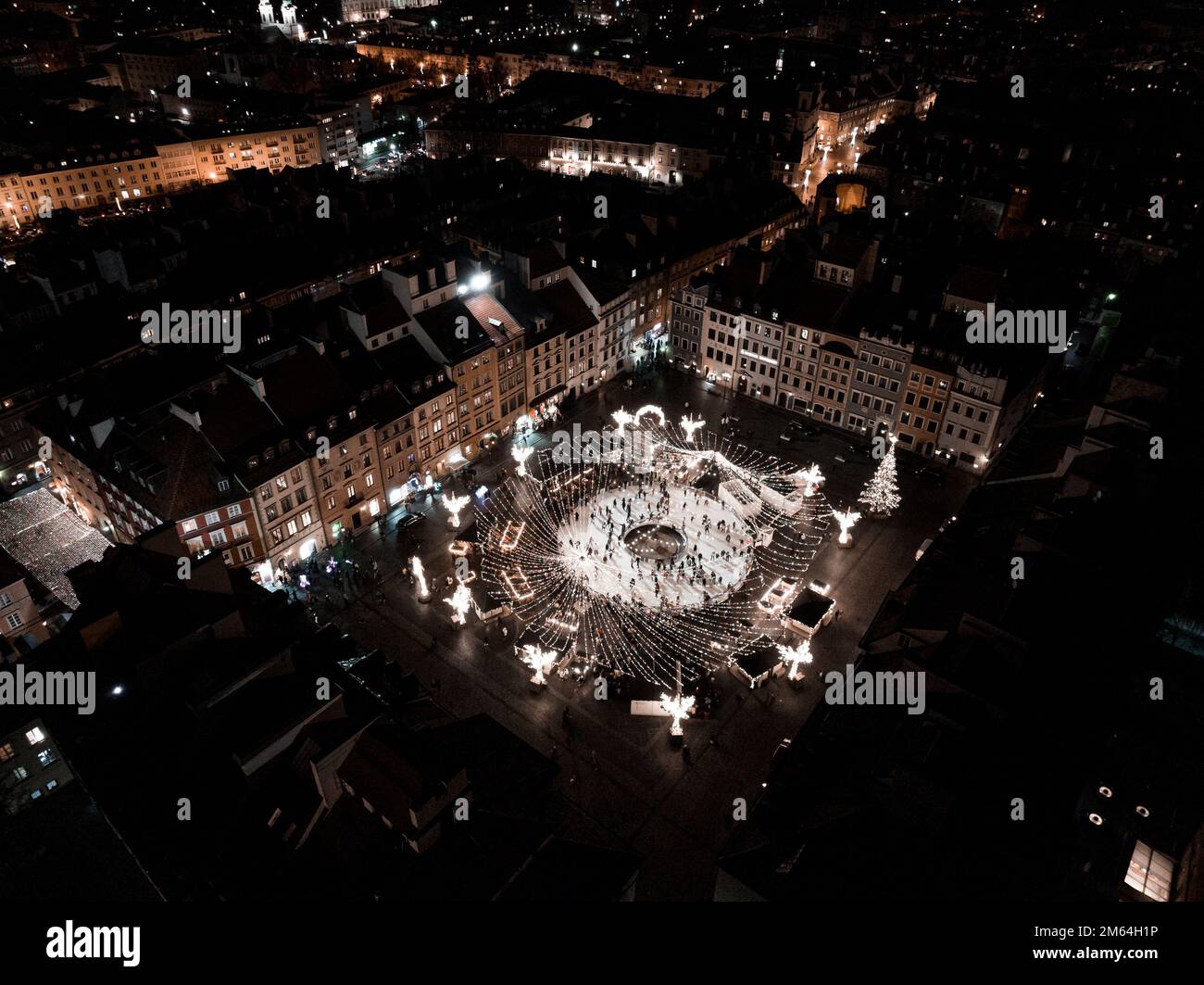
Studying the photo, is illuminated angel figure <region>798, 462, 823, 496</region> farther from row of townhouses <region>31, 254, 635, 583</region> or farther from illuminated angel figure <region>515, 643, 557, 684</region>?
illuminated angel figure <region>515, 643, 557, 684</region>

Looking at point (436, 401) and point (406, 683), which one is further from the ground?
point (436, 401)

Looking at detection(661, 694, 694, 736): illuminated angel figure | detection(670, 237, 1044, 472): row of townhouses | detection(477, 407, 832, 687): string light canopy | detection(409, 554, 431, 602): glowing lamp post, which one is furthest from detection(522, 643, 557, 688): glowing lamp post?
detection(670, 237, 1044, 472): row of townhouses

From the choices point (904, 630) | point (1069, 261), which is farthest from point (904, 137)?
point (904, 630)

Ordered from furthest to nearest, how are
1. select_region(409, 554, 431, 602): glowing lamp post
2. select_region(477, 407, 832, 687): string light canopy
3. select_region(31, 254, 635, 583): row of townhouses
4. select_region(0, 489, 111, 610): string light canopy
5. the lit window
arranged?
1. select_region(0, 489, 111, 610): string light canopy
2. select_region(409, 554, 431, 602): glowing lamp post
3. select_region(477, 407, 832, 687): string light canopy
4. select_region(31, 254, 635, 583): row of townhouses
5. the lit window

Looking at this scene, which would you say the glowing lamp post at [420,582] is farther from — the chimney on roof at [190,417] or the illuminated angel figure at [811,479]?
the illuminated angel figure at [811,479]

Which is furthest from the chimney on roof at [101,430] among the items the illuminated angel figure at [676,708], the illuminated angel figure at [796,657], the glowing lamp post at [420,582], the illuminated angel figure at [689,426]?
the illuminated angel figure at [796,657]
